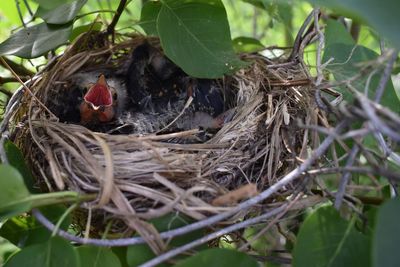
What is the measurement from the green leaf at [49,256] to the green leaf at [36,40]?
0.57 meters

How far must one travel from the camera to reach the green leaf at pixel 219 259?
0.82m

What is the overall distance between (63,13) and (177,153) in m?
0.46

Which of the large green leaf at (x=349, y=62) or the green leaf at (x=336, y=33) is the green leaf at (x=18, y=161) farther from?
the green leaf at (x=336, y=33)

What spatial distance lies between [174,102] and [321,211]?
95 centimetres

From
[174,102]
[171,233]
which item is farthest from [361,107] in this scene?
[174,102]

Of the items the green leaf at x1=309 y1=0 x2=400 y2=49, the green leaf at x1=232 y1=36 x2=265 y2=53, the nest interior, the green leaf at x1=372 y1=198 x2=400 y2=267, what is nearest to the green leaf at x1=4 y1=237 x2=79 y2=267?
the nest interior

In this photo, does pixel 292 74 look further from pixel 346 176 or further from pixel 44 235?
pixel 44 235

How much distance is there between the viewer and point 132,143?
1.26 meters

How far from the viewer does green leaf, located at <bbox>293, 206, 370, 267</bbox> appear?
87 cm

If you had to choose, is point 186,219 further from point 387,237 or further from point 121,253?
point 387,237

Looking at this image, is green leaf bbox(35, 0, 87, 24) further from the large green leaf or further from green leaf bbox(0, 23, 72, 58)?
the large green leaf

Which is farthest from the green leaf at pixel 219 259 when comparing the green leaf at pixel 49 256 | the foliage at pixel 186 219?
the green leaf at pixel 49 256

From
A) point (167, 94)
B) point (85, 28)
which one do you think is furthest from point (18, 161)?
point (167, 94)

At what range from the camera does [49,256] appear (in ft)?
2.92
